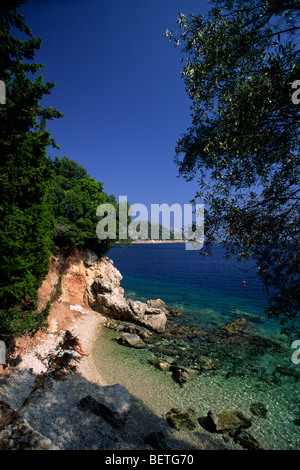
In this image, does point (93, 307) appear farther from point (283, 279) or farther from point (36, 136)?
point (283, 279)

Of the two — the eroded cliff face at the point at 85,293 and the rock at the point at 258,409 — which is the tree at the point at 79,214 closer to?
the eroded cliff face at the point at 85,293

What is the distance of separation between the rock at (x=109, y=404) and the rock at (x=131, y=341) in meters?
5.96

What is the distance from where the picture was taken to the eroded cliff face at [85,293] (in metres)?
19.5

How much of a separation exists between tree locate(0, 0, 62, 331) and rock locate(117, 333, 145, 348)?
842 centimetres

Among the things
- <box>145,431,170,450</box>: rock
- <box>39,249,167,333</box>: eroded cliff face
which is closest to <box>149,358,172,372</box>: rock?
<box>145,431,170,450</box>: rock

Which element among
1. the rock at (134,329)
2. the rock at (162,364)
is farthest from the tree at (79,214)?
the rock at (162,364)

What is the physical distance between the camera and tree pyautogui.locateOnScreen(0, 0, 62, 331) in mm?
8531

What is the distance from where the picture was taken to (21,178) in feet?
34.0

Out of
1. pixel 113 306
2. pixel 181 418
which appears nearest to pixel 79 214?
pixel 113 306

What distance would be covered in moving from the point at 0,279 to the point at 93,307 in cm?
1473

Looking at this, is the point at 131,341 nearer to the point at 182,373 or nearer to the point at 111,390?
the point at 182,373

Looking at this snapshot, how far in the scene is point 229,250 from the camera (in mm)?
6652

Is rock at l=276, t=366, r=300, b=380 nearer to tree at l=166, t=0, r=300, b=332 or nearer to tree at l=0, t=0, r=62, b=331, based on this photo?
tree at l=166, t=0, r=300, b=332

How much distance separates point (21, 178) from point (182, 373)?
15.1 meters
